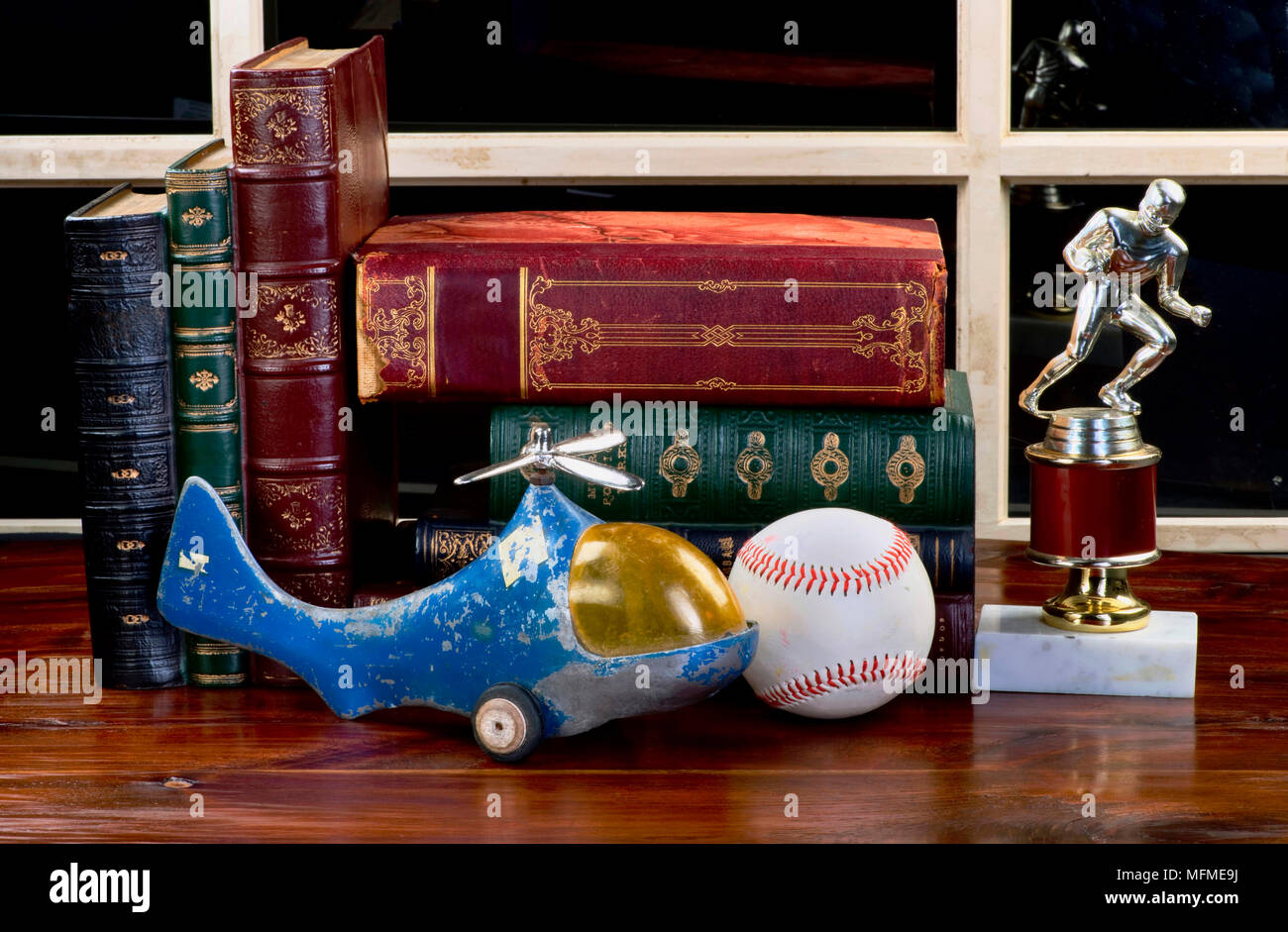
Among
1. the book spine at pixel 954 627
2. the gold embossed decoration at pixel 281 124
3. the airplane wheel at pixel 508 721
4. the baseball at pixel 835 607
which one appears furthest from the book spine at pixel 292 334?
the book spine at pixel 954 627

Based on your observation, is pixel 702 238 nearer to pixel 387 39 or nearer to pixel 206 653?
pixel 206 653

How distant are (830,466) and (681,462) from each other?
11cm

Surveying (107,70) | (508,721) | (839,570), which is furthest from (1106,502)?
(107,70)

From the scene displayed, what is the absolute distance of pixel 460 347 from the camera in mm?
1159

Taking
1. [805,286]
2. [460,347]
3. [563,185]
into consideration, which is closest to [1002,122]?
[563,185]

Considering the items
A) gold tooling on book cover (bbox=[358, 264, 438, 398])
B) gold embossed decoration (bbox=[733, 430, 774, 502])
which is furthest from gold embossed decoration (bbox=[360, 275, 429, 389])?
gold embossed decoration (bbox=[733, 430, 774, 502])

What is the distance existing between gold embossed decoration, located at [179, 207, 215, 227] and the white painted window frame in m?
0.52

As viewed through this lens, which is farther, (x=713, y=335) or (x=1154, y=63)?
(x=1154, y=63)

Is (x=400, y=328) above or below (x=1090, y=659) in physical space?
above

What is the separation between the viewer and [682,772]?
101cm

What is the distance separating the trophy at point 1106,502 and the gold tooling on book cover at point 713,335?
0.36 feet

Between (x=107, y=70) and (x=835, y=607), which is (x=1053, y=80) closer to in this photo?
(x=835, y=607)

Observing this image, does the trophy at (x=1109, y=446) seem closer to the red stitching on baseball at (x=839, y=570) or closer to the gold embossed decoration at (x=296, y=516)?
the red stitching on baseball at (x=839, y=570)

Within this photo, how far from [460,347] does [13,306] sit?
799 mm
